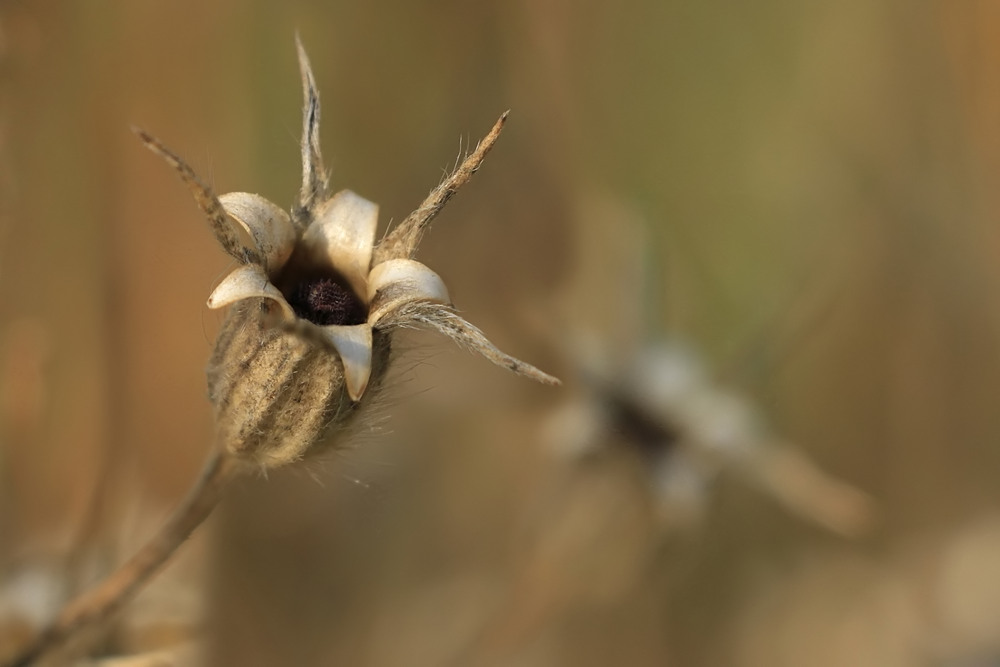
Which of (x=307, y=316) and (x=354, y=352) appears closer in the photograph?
(x=354, y=352)

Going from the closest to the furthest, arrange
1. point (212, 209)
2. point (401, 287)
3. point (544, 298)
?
1. point (212, 209)
2. point (401, 287)
3. point (544, 298)

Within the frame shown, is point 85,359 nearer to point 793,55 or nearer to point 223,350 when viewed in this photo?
point 223,350

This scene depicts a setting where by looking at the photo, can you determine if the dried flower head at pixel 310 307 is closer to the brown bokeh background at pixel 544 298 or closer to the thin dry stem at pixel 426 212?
the thin dry stem at pixel 426 212

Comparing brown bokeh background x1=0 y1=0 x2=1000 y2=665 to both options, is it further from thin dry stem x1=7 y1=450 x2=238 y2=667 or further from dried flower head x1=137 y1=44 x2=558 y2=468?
dried flower head x1=137 y1=44 x2=558 y2=468

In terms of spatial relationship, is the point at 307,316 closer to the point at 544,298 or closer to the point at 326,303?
the point at 326,303

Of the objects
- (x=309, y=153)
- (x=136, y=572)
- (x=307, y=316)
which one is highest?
(x=309, y=153)

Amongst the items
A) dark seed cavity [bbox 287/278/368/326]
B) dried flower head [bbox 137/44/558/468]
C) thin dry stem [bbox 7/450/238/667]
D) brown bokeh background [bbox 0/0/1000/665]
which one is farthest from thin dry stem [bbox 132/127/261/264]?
brown bokeh background [bbox 0/0/1000/665]

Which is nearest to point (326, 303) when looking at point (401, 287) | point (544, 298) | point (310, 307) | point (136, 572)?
point (310, 307)
